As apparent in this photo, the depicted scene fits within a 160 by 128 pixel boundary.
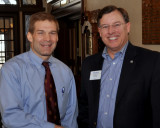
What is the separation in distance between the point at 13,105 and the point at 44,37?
582mm

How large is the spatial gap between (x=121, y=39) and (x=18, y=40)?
255 inches

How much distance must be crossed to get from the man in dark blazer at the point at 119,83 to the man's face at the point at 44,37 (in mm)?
404

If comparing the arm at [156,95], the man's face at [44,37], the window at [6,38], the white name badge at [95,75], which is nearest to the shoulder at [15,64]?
the man's face at [44,37]

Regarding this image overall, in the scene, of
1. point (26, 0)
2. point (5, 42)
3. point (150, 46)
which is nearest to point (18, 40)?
point (5, 42)

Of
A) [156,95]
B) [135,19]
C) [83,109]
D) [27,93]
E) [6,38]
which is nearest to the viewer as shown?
[156,95]

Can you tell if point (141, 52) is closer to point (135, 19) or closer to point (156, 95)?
point (156, 95)

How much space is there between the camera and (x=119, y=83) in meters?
2.14

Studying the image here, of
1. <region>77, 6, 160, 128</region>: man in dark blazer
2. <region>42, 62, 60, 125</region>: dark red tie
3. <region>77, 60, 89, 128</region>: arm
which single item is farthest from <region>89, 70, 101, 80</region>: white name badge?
<region>42, 62, 60, 125</region>: dark red tie

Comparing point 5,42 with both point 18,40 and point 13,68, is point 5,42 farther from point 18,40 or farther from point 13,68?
point 13,68

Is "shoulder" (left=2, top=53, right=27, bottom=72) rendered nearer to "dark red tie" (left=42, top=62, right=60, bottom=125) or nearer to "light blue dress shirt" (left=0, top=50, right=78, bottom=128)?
"light blue dress shirt" (left=0, top=50, right=78, bottom=128)

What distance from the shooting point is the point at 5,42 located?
332 inches

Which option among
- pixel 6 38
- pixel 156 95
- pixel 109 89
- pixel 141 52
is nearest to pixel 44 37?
pixel 109 89

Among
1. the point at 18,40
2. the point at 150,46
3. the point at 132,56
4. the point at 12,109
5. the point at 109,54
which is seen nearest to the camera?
the point at 12,109

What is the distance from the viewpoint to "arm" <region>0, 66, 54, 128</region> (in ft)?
6.68
